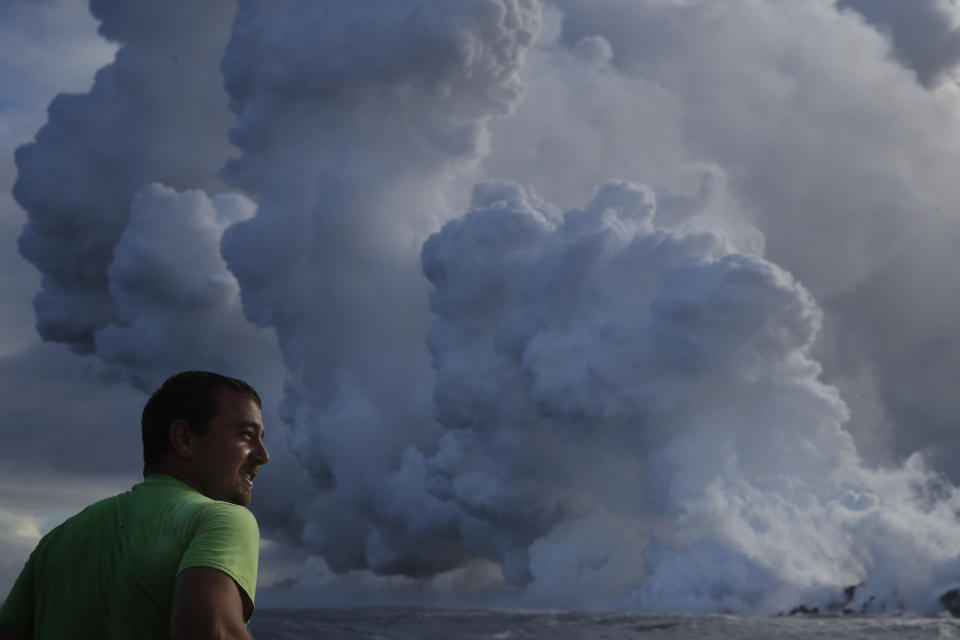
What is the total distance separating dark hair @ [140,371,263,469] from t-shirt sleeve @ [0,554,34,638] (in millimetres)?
668

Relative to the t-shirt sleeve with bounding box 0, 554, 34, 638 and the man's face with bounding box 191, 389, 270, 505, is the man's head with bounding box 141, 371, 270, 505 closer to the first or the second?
the man's face with bounding box 191, 389, 270, 505

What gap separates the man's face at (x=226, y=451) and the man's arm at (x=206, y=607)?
789mm

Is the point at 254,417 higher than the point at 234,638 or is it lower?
higher

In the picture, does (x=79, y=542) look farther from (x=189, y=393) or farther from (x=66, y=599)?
(x=189, y=393)

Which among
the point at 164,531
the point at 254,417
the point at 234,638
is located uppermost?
the point at 254,417

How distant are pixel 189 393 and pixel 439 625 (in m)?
148

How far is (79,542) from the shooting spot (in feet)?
13.2

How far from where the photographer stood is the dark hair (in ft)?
13.8

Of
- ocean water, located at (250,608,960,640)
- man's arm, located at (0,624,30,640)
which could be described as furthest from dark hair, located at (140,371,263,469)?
ocean water, located at (250,608,960,640)

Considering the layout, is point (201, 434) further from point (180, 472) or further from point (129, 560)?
point (129, 560)

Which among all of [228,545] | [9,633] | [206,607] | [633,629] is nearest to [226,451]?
[228,545]

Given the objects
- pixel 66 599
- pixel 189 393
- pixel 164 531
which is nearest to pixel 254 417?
pixel 189 393

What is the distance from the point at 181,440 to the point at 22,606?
0.94 metres

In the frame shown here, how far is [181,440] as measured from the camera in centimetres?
419
